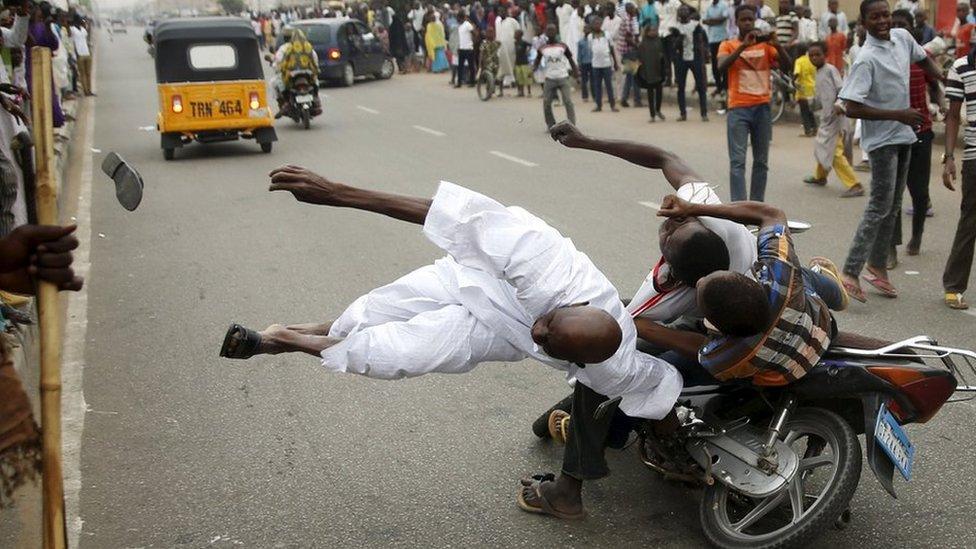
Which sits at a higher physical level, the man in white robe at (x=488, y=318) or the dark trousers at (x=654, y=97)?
the man in white robe at (x=488, y=318)

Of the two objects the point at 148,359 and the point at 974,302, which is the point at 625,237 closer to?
the point at 974,302

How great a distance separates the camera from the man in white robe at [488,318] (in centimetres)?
353

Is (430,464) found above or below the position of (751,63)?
below

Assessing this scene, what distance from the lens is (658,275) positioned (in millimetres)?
3986

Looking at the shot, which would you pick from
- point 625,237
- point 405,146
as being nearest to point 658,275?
point 625,237

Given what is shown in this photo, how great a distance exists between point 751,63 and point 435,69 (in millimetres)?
22646

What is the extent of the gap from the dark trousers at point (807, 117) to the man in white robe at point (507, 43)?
925 cm

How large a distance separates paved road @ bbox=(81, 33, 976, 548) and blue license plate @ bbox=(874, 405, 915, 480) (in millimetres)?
334

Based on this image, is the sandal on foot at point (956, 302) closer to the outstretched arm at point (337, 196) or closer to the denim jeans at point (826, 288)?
the denim jeans at point (826, 288)

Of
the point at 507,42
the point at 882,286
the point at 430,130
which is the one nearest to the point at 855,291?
the point at 882,286

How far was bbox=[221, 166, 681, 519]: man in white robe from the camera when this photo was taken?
353 centimetres

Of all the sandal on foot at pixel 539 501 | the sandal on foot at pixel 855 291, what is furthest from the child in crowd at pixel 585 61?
the sandal on foot at pixel 539 501

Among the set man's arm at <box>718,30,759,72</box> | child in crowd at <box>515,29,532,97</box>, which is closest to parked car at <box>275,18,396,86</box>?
child in crowd at <box>515,29,532,97</box>

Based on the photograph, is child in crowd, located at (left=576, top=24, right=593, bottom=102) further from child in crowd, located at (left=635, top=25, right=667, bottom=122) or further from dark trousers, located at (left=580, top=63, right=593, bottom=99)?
child in crowd, located at (left=635, top=25, right=667, bottom=122)
